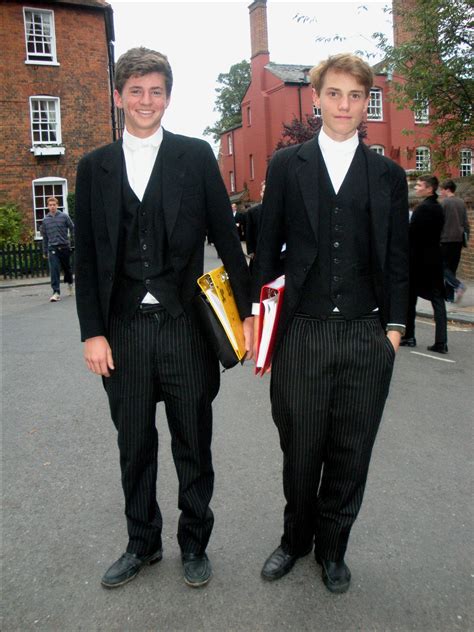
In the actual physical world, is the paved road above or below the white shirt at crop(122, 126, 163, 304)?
below

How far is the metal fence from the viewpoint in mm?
19547

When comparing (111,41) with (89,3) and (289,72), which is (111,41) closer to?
(89,3)

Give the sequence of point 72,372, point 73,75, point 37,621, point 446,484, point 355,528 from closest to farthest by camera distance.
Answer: point 37,621
point 355,528
point 446,484
point 72,372
point 73,75

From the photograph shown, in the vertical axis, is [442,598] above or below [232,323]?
below

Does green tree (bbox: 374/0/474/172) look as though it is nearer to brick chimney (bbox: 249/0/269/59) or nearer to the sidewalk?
the sidewalk

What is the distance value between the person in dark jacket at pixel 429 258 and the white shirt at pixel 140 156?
227 inches

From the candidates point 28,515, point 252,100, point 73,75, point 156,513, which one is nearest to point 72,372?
point 28,515

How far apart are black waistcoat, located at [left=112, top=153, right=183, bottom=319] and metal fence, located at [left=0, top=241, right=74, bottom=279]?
17986 millimetres

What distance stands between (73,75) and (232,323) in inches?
949

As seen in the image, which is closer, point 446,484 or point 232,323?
point 232,323

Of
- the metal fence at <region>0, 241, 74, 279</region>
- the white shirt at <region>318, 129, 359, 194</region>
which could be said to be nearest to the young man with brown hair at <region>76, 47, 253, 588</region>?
the white shirt at <region>318, 129, 359, 194</region>

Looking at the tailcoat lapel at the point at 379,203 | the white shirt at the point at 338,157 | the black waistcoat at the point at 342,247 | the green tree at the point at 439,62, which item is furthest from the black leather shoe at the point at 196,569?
the green tree at the point at 439,62

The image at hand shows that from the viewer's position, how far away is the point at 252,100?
4344 cm

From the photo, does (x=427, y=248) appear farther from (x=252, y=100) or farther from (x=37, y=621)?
(x=252, y=100)
